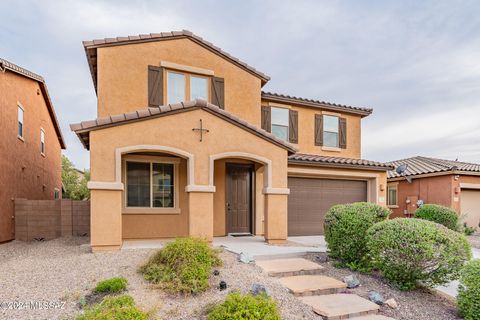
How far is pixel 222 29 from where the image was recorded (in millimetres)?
13359

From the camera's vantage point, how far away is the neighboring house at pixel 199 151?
7.88 meters

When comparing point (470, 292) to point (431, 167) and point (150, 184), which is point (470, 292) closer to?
point (150, 184)

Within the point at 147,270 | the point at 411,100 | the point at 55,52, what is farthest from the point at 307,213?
the point at 55,52

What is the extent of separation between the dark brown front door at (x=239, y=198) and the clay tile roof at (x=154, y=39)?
4064mm

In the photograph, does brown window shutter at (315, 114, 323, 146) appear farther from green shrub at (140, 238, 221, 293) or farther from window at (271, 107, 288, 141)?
green shrub at (140, 238, 221, 293)

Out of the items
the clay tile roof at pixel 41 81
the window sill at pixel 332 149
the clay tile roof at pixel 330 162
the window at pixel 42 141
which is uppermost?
the clay tile roof at pixel 41 81

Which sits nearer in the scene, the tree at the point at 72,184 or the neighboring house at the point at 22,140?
the neighboring house at the point at 22,140

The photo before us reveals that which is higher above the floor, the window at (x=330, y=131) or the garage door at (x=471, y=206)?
the window at (x=330, y=131)

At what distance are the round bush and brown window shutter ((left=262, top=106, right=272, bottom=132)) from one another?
8.40 metres

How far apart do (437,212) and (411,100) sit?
6918 mm

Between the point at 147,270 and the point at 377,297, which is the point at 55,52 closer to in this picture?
the point at 147,270

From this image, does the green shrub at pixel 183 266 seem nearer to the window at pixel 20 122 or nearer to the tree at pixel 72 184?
the window at pixel 20 122

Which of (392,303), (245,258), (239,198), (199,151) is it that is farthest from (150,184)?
(392,303)

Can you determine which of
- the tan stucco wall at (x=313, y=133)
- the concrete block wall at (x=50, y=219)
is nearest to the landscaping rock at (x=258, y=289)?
the tan stucco wall at (x=313, y=133)
